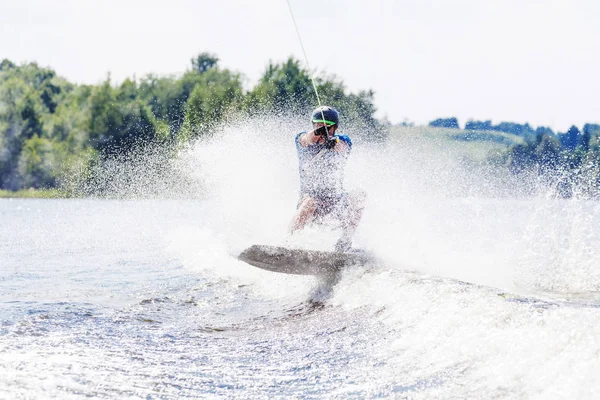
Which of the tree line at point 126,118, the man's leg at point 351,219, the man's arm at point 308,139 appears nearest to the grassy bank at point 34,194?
the tree line at point 126,118

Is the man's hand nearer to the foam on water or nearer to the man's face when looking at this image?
the man's face

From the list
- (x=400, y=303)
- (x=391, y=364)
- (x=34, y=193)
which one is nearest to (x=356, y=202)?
(x=400, y=303)

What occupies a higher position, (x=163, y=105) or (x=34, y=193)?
(x=163, y=105)

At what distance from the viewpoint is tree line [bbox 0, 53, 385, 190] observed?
60.8 meters

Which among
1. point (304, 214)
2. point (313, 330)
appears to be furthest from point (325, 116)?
point (313, 330)

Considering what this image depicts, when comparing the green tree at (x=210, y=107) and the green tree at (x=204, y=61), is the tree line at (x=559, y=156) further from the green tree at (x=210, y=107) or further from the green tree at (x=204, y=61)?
the green tree at (x=204, y=61)

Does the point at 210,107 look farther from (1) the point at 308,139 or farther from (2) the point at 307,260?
(2) the point at 307,260

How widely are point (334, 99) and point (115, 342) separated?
54.6 meters

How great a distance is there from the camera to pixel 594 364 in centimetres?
423

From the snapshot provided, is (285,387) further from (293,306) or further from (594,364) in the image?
(293,306)

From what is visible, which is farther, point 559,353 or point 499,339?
point 499,339

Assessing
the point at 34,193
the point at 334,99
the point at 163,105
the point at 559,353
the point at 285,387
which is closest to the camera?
the point at 559,353

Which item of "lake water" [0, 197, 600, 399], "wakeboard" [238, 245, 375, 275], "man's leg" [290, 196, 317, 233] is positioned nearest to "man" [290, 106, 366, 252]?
"man's leg" [290, 196, 317, 233]

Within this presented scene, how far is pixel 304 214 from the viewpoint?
29.9 feet
